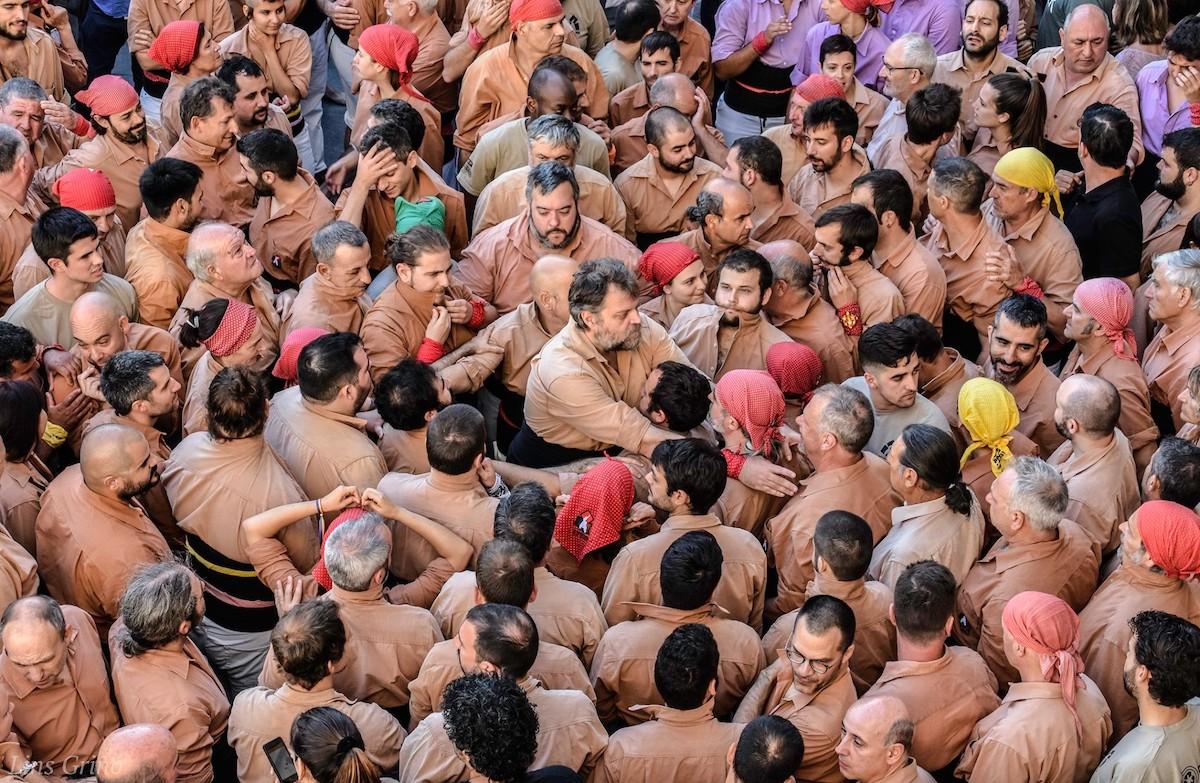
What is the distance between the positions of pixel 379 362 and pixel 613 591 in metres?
1.79

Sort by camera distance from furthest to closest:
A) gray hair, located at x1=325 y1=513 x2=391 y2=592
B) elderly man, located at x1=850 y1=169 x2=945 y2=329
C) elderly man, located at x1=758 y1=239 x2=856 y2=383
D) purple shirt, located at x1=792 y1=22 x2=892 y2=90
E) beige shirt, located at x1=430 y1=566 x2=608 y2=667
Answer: purple shirt, located at x1=792 y1=22 x2=892 y2=90 → elderly man, located at x1=850 y1=169 x2=945 y2=329 → elderly man, located at x1=758 y1=239 x2=856 y2=383 → beige shirt, located at x1=430 y1=566 x2=608 y2=667 → gray hair, located at x1=325 y1=513 x2=391 y2=592

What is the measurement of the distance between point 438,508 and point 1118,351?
125 inches

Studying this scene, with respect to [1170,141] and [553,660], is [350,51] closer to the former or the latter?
[1170,141]

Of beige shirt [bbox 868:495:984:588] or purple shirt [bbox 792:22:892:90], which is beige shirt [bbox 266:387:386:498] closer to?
beige shirt [bbox 868:495:984:588]

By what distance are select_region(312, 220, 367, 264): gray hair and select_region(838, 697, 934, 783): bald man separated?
3261 mm

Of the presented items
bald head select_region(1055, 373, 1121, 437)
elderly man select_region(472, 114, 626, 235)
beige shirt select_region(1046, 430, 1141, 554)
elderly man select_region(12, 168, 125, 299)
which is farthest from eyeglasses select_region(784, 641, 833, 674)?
elderly man select_region(12, 168, 125, 299)

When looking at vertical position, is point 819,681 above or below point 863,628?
above

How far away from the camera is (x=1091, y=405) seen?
5.80m

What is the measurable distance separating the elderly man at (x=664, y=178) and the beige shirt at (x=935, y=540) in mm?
2788

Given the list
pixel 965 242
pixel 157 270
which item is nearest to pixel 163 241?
pixel 157 270

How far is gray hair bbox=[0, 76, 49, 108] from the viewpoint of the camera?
24.5 feet

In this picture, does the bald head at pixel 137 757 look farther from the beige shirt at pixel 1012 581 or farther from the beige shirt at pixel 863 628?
the beige shirt at pixel 1012 581

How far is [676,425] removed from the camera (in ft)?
19.8

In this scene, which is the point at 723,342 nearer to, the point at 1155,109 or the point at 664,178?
the point at 664,178
